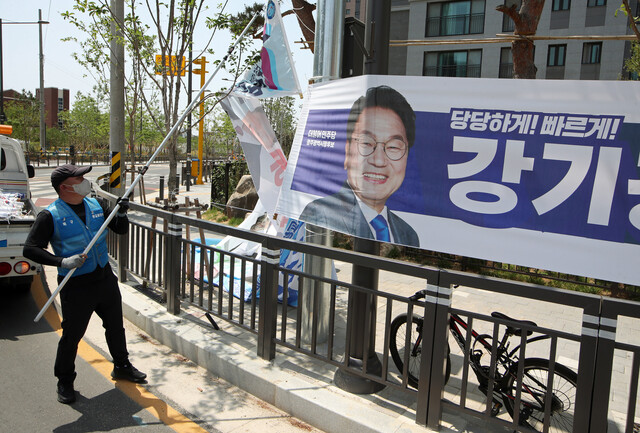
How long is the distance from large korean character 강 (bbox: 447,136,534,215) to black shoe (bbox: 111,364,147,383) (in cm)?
316

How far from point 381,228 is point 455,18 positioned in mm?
30615

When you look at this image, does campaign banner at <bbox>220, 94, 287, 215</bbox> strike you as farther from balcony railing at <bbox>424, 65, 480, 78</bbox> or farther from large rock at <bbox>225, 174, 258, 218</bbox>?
balcony railing at <bbox>424, 65, 480, 78</bbox>

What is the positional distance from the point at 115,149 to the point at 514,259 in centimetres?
975

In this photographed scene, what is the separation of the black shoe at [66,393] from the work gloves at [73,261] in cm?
103

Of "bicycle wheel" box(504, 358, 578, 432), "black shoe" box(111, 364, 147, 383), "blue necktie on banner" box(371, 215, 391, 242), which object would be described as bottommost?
"black shoe" box(111, 364, 147, 383)

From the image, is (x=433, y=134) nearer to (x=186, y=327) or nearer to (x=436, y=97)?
(x=436, y=97)

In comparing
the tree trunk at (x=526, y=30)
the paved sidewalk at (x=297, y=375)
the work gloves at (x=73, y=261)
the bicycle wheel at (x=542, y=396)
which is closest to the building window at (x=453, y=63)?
the tree trunk at (x=526, y=30)

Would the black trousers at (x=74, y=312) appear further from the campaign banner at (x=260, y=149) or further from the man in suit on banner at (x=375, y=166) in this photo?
the campaign banner at (x=260, y=149)

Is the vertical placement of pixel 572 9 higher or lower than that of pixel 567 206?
higher

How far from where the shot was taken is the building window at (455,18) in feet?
98.2

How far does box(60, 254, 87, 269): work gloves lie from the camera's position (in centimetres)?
384

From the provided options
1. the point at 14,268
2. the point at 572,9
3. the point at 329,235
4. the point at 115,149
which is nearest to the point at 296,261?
the point at 329,235

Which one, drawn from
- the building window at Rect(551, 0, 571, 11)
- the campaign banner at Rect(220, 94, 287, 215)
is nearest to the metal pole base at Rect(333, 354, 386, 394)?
the campaign banner at Rect(220, 94, 287, 215)

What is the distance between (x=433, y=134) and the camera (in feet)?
11.8
